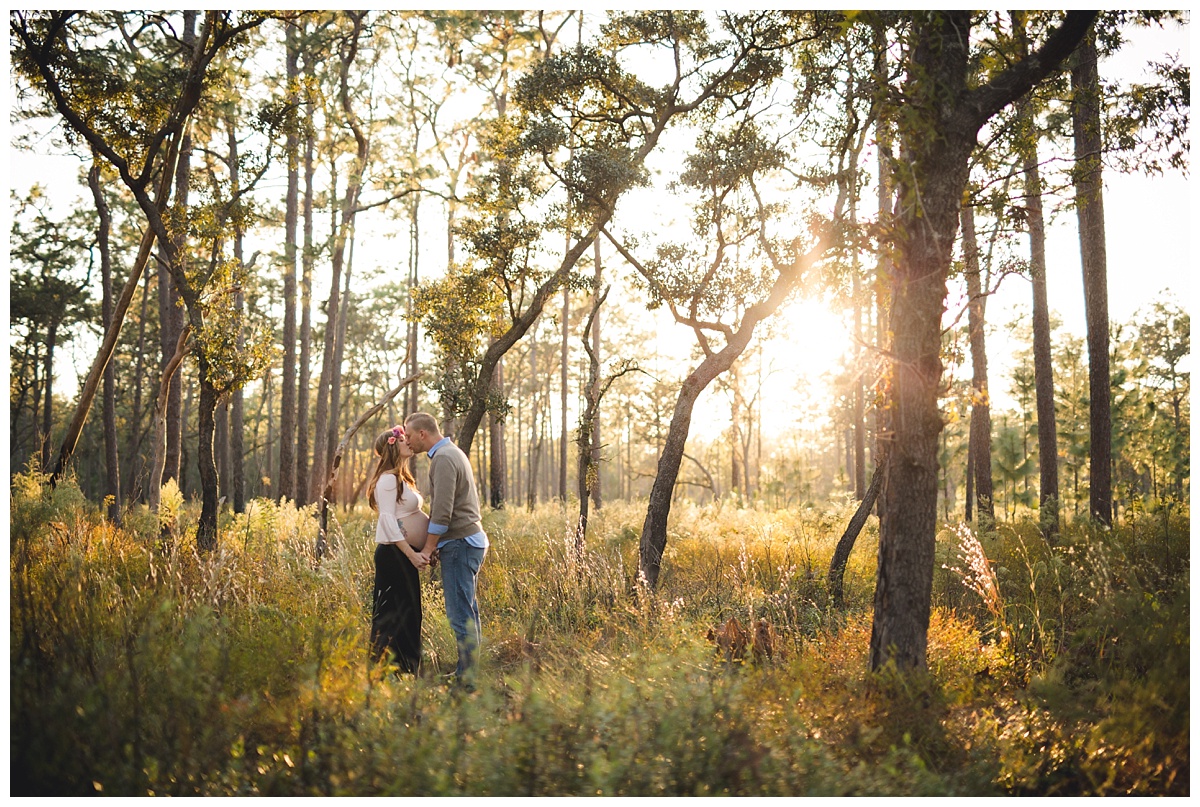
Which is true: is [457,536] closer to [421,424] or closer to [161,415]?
[421,424]

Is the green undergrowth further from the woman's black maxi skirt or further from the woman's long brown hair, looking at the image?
the woman's long brown hair

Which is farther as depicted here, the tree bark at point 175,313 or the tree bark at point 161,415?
the tree bark at point 161,415

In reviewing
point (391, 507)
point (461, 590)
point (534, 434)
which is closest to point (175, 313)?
point (391, 507)

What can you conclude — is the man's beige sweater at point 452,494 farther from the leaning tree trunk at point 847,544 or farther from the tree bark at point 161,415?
the tree bark at point 161,415

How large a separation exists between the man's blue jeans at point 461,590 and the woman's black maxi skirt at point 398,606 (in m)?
0.27

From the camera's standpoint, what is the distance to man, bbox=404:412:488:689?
495 centimetres

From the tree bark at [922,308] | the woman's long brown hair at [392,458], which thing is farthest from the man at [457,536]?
the tree bark at [922,308]

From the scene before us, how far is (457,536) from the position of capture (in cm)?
506

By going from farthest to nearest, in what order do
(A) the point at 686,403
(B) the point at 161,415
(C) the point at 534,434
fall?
(C) the point at 534,434 < (B) the point at 161,415 < (A) the point at 686,403

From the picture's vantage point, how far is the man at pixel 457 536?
16.2ft

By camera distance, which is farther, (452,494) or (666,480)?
(666,480)

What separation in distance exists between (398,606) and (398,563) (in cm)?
31

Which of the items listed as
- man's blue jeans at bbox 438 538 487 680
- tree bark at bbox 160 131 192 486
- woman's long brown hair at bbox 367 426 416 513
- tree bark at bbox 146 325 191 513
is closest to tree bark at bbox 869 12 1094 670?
man's blue jeans at bbox 438 538 487 680
